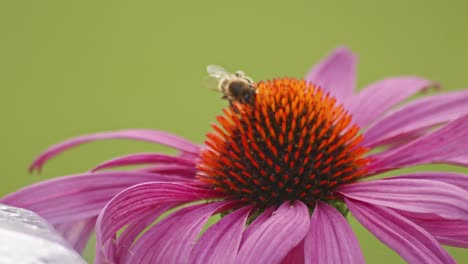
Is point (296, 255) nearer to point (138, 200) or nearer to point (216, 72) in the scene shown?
point (138, 200)

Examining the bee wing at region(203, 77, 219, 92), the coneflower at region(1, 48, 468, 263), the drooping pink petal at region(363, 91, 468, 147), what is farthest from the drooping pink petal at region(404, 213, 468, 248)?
the bee wing at region(203, 77, 219, 92)

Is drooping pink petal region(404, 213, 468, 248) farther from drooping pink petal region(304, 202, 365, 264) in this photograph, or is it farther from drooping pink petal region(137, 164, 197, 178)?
drooping pink petal region(137, 164, 197, 178)

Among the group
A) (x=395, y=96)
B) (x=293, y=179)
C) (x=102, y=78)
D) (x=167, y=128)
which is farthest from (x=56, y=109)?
(x=293, y=179)

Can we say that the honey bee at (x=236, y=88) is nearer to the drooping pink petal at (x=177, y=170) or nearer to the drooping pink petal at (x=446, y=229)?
the drooping pink petal at (x=177, y=170)

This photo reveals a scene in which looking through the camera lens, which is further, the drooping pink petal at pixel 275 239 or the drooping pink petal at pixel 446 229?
the drooping pink petal at pixel 446 229

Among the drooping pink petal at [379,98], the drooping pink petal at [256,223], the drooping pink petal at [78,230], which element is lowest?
the drooping pink petal at [78,230]

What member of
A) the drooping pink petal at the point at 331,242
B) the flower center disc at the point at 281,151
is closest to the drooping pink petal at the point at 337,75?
the flower center disc at the point at 281,151

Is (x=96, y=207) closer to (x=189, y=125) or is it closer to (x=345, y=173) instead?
(x=345, y=173)
